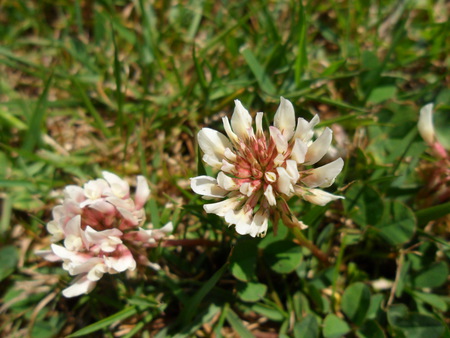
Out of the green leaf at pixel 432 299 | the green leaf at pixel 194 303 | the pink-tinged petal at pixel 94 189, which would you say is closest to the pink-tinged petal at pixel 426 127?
the green leaf at pixel 432 299

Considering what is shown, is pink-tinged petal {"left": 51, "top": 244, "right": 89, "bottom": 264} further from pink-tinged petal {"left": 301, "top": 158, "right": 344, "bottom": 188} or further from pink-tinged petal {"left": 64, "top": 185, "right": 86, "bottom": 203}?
pink-tinged petal {"left": 301, "top": 158, "right": 344, "bottom": 188}

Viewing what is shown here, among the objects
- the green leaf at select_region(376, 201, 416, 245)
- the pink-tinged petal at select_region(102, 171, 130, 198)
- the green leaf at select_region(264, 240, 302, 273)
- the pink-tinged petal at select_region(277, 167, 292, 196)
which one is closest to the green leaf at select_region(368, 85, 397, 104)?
the green leaf at select_region(376, 201, 416, 245)

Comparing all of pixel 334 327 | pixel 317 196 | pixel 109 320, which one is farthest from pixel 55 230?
pixel 334 327

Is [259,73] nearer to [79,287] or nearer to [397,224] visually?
[397,224]

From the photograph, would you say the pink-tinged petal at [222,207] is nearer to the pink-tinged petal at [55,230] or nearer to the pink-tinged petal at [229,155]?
the pink-tinged petal at [229,155]

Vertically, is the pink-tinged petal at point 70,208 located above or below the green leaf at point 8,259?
above

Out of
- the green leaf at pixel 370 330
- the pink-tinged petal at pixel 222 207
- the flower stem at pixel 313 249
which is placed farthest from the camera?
the green leaf at pixel 370 330

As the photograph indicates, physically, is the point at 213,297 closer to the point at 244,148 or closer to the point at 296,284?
the point at 296,284

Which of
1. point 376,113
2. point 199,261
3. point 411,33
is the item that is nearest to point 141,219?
point 199,261

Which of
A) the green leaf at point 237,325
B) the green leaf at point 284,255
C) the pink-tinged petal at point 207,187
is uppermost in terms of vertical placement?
the pink-tinged petal at point 207,187
